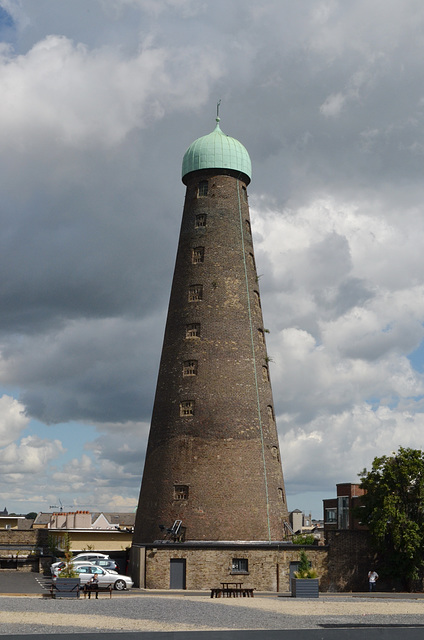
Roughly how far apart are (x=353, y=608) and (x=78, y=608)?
10.7 m

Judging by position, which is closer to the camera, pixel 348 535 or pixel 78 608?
pixel 78 608

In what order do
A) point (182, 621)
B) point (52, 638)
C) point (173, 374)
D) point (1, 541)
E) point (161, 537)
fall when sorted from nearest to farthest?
point (52, 638)
point (182, 621)
point (161, 537)
point (173, 374)
point (1, 541)

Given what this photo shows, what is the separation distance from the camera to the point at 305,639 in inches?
789

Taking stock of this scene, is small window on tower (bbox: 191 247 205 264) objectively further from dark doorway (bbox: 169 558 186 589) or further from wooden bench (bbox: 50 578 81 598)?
wooden bench (bbox: 50 578 81 598)

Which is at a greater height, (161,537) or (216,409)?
(216,409)

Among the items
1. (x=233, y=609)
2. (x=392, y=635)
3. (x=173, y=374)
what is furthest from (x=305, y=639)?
(x=173, y=374)

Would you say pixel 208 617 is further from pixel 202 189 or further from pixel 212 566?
pixel 202 189

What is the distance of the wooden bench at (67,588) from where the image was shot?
108 ft

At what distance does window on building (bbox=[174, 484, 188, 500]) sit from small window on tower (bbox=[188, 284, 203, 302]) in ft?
39.0

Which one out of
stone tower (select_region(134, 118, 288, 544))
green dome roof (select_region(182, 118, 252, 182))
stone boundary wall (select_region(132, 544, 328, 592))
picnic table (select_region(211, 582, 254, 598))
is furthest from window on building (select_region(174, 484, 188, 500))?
green dome roof (select_region(182, 118, 252, 182))

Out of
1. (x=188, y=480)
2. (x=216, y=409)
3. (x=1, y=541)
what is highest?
(x=216, y=409)

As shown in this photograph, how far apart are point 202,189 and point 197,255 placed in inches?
190

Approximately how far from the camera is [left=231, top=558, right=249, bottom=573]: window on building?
42750 millimetres

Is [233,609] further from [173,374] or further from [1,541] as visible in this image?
[1,541]
